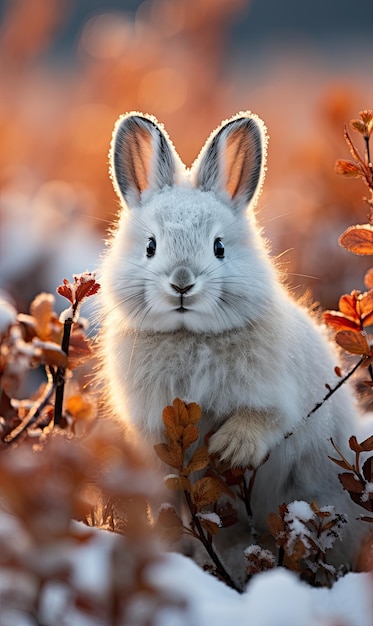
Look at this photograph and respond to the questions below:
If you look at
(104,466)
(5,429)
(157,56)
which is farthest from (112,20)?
(104,466)

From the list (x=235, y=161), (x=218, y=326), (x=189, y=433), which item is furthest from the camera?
(x=235, y=161)

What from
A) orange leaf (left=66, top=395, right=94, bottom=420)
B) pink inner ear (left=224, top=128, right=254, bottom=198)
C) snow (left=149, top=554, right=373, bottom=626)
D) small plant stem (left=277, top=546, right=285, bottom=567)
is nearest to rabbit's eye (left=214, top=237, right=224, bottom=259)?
pink inner ear (left=224, top=128, right=254, bottom=198)

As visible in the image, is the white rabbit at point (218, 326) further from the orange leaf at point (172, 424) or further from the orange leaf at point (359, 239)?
the orange leaf at point (359, 239)

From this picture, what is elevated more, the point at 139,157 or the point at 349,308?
the point at 139,157

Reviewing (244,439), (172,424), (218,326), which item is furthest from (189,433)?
(218,326)

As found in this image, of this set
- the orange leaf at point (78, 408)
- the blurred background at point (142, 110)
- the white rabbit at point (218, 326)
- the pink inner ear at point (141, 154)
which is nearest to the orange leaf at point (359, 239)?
the white rabbit at point (218, 326)

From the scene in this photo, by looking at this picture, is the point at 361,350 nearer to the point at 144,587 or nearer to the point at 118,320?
the point at 118,320

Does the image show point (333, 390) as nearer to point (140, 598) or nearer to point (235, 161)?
point (235, 161)

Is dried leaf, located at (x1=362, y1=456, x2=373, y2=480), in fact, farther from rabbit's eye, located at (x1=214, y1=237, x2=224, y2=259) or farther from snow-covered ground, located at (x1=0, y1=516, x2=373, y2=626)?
rabbit's eye, located at (x1=214, y1=237, x2=224, y2=259)
